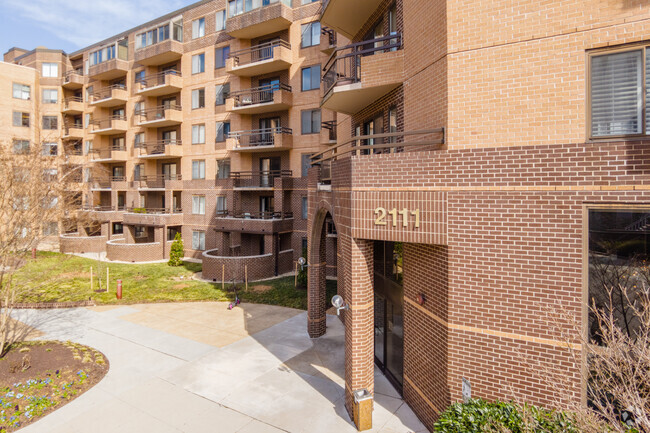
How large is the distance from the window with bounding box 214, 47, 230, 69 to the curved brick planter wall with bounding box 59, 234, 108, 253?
1948 centimetres

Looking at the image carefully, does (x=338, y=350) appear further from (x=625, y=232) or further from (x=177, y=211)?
(x=177, y=211)

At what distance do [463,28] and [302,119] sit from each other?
65.2 ft

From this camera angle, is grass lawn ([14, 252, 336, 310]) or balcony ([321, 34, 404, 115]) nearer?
balcony ([321, 34, 404, 115])

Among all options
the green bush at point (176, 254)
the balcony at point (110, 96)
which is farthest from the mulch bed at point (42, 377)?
the balcony at point (110, 96)

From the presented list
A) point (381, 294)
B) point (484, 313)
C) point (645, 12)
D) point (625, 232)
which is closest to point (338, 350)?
point (381, 294)

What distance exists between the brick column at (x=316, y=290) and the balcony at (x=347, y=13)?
7.83 meters

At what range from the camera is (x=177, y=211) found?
33656 millimetres

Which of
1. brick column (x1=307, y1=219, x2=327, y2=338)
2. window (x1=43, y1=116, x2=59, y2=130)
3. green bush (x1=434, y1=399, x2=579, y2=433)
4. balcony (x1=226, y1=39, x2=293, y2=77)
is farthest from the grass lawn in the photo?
window (x1=43, y1=116, x2=59, y2=130)

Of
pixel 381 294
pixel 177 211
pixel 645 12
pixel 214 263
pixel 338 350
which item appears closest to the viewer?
pixel 645 12

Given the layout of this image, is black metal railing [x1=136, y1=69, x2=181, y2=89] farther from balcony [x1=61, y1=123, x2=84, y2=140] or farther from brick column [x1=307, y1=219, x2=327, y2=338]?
brick column [x1=307, y1=219, x2=327, y2=338]

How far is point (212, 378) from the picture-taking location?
1080cm

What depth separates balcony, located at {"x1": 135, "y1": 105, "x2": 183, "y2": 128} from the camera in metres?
32.0

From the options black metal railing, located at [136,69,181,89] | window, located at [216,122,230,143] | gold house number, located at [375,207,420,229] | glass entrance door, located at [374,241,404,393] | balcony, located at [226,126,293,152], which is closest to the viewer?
gold house number, located at [375,207,420,229]

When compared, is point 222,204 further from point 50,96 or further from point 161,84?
point 50,96
